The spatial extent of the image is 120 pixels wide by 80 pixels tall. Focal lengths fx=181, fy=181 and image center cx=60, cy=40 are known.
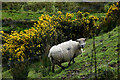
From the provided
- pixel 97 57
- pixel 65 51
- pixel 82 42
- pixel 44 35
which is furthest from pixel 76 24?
pixel 97 57

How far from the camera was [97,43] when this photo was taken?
18.2 ft

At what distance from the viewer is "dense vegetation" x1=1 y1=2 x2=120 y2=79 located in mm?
5320

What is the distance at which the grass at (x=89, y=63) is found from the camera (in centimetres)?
523

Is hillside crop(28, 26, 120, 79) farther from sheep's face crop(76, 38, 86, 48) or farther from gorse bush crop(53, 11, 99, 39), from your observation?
gorse bush crop(53, 11, 99, 39)

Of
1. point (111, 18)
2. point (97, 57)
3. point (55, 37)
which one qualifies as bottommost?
point (97, 57)

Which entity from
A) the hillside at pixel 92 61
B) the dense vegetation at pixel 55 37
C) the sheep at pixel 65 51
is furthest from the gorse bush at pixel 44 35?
the hillside at pixel 92 61

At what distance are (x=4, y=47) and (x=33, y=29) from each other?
1.00 metres

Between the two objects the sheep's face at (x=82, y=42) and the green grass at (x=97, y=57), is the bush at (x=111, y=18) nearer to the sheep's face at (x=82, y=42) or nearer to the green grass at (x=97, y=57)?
Answer: the green grass at (x=97, y=57)

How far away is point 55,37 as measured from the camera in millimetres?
5449

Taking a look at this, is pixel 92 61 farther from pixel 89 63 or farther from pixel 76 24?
pixel 76 24

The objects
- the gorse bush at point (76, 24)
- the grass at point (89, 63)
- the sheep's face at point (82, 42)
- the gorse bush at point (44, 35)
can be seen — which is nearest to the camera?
the sheep's face at point (82, 42)

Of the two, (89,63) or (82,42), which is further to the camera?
(89,63)

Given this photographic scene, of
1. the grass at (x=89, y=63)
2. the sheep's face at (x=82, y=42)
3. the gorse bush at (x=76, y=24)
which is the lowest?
the grass at (x=89, y=63)

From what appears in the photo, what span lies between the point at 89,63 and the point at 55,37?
128 cm
